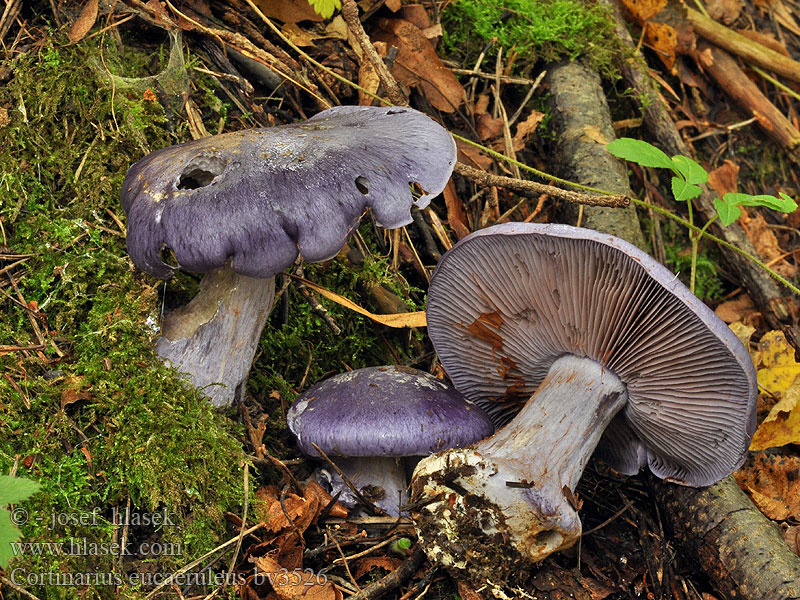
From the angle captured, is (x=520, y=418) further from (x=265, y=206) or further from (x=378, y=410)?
(x=265, y=206)

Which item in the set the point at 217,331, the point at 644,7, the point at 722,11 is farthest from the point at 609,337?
the point at 722,11

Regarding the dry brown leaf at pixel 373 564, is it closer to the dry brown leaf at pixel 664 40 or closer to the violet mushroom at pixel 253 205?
the violet mushroom at pixel 253 205

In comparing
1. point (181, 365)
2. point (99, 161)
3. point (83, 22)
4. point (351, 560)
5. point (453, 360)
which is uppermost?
point (83, 22)

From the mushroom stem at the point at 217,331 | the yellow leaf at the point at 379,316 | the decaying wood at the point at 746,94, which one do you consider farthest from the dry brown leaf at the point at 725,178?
the mushroom stem at the point at 217,331

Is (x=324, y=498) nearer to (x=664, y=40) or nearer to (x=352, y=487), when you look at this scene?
(x=352, y=487)

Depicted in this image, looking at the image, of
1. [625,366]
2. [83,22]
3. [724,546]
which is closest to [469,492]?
[625,366]
